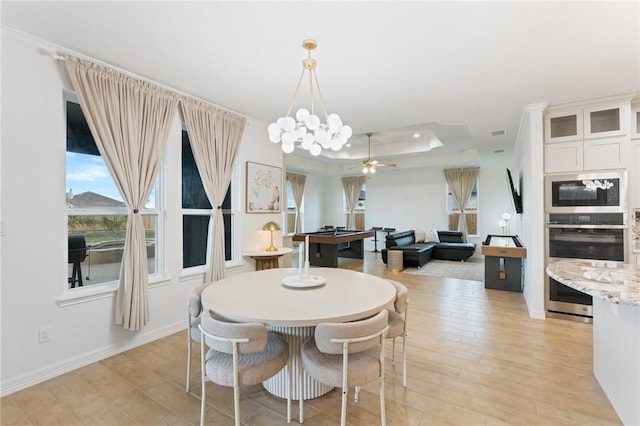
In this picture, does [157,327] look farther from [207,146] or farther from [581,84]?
[581,84]

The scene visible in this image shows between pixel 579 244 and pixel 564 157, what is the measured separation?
112 cm

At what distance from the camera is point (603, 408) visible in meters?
2.04

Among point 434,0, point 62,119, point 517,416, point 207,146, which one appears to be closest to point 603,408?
point 517,416

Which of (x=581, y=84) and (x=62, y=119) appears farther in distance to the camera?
(x=581, y=84)

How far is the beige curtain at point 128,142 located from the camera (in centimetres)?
264

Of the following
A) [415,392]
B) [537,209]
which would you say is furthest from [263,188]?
[537,209]

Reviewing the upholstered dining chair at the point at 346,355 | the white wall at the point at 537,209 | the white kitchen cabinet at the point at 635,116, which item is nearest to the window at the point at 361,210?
the white wall at the point at 537,209

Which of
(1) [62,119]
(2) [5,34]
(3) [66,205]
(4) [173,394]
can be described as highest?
(2) [5,34]

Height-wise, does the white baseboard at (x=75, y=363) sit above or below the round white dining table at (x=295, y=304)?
below

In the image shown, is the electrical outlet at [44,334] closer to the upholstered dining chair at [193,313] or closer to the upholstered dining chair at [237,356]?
the upholstered dining chair at [193,313]

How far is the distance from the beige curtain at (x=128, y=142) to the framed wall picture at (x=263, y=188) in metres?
1.44

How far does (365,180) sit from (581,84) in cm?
725

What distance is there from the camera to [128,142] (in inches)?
113

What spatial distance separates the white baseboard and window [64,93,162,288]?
649 millimetres
